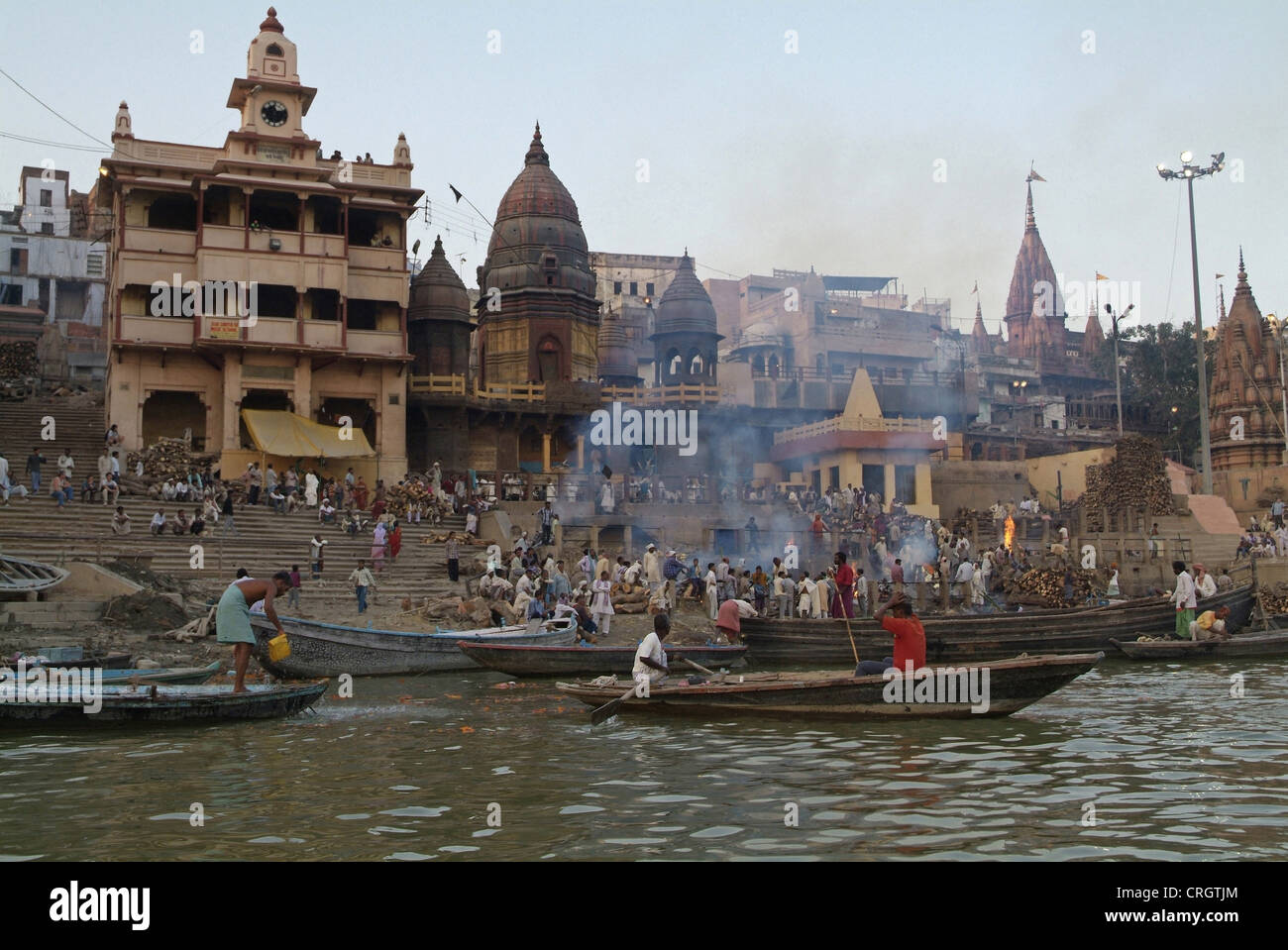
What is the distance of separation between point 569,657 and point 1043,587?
14.9m

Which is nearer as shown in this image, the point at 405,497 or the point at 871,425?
the point at 405,497

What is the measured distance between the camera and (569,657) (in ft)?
60.7

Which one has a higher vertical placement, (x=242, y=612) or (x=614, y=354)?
(x=614, y=354)

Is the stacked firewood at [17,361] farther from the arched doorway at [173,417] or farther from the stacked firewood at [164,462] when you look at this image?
the stacked firewood at [164,462]

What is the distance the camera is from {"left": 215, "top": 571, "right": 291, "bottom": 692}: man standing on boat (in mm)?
12734

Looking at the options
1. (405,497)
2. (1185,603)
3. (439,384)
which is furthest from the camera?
(439,384)

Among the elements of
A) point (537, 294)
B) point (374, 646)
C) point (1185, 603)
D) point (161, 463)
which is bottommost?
point (374, 646)

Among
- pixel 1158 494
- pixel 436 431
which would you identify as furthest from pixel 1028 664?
pixel 436 431

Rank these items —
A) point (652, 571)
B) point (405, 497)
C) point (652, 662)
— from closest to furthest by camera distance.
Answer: point (652, 662) → point (652, 571) → point (405, 497)

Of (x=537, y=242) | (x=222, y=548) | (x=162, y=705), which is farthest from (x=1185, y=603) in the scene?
(x=537, y=242)

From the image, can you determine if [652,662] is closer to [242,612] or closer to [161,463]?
[242,612]
